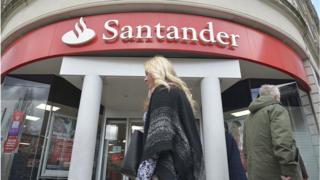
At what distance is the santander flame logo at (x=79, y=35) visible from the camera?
575cm

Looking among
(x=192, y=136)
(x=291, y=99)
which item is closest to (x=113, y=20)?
(x=192, y=136)

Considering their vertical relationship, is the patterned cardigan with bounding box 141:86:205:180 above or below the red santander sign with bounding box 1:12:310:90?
below

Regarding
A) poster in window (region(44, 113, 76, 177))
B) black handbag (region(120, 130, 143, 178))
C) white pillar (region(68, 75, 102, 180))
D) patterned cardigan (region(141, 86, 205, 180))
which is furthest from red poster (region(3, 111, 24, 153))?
patterned cardigan (region(141, 86, 205, 180))

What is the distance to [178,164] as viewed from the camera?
1.72 metres

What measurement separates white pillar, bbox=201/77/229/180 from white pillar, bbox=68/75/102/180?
238 cm

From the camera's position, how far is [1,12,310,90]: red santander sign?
564 cm

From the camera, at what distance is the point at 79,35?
5.84 meters

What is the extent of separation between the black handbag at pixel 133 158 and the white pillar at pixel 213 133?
3.52 m

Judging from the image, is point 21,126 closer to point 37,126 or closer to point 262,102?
point 37,126

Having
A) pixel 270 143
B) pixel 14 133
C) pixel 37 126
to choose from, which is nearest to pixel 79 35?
pixel 37 126

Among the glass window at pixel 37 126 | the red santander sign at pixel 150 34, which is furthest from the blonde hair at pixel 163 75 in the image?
the glass window at pixel 37 126

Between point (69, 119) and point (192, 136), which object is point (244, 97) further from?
point (192, 136)

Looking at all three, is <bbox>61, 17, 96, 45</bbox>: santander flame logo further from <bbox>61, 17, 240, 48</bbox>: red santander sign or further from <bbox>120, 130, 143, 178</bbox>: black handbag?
<bbox>120, 130, 143, 178</bbox>: black handbag

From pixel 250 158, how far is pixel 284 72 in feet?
13.3
